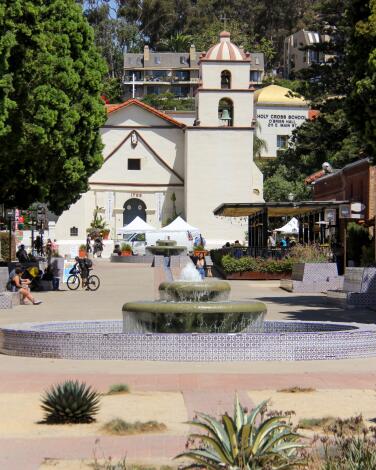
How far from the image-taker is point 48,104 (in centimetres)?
3303

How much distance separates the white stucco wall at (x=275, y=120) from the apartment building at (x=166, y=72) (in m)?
15.6

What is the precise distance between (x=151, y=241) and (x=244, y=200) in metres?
8.06

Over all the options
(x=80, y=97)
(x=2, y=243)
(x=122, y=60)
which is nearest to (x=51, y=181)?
(x=80, y=97)

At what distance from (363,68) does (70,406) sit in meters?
16.0

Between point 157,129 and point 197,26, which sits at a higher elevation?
point 197,26

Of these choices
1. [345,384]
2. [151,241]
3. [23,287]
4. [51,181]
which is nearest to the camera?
[345,384]

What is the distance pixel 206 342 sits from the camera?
15.2m

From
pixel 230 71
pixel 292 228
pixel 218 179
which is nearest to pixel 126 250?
pixel 292 228

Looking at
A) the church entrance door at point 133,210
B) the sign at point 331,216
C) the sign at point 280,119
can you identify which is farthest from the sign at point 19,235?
the sign at point 280,119

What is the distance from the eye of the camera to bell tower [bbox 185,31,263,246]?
7506 cm

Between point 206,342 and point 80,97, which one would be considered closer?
point 206,342

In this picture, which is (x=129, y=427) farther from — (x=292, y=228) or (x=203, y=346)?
(x=292, y=228)

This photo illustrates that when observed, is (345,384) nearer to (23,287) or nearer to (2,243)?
(23,287)

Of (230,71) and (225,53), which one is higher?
(225,53)
